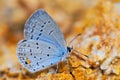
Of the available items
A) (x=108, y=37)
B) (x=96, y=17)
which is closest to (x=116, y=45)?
(x=108, y=37)

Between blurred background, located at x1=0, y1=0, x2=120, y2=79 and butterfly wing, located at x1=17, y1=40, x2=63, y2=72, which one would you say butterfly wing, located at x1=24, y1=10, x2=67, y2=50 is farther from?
blurred background, located at x1=0, y1=0, x2=120, y2=79

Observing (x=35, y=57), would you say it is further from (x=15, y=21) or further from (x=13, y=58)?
(x=15, y=21)

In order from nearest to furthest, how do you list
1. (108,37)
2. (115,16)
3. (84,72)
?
1. (84,72)
2. (108,37)
3. (115,16)

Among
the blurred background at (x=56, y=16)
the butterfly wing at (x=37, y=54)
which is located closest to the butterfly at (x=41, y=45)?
the butterfly wing at (x=37, y=54)

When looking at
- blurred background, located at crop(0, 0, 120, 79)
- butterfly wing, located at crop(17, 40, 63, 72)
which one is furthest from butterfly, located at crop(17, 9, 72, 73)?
blurred background, located at crop(0, 0, 120, 79)

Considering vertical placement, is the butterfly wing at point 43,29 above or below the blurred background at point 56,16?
below

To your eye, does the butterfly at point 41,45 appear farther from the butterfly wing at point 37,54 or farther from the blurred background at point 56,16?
the blurred background at point 56,16

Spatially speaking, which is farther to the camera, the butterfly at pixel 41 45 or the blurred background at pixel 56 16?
the blurred background at pixel 56 16

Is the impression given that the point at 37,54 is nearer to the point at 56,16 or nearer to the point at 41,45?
the point at 41,45
